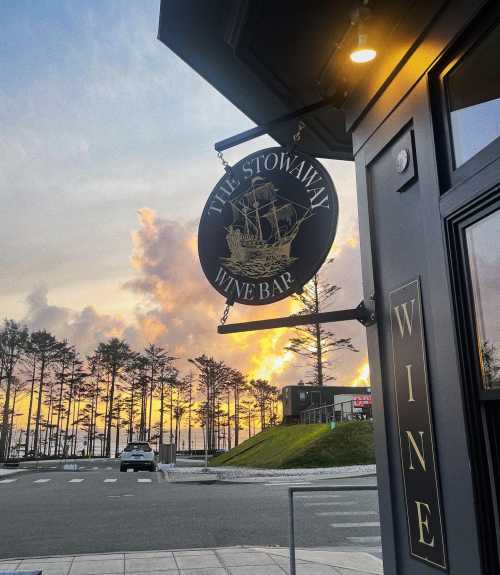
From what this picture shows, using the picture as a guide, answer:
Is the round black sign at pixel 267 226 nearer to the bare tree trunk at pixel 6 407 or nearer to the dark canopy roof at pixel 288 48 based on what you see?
the dark canopy roof at pixel 288 48

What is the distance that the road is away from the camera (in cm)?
825

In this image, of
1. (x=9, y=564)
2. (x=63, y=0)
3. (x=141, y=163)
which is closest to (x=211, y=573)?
(x=9, y=564)

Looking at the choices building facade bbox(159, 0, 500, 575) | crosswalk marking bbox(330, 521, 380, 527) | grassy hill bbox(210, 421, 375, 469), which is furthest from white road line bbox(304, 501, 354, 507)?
grassy hill bbox(210, 421, 375, 469)

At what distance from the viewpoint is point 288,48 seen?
380 centimetres

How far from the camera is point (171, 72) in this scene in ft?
26.1

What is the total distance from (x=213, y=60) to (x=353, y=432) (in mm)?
25438

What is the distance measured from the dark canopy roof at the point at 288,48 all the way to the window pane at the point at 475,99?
1.35ft

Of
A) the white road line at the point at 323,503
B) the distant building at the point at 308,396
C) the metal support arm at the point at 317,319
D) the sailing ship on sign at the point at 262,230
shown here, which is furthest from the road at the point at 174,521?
the distant building at the point at 308,396

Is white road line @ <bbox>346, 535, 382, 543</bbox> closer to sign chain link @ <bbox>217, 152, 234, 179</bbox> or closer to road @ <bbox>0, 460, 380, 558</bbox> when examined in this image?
road @ <bbox>0, 460, 380, 558</bbox>

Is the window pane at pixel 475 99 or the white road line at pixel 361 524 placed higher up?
the window pane at pixel 475 99

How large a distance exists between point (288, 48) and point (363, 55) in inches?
30.0

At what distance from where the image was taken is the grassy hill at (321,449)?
80.5ft

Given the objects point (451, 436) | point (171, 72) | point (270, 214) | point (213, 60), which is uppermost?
point (171, 72)

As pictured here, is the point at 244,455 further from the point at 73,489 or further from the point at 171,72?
the point at 171,72
